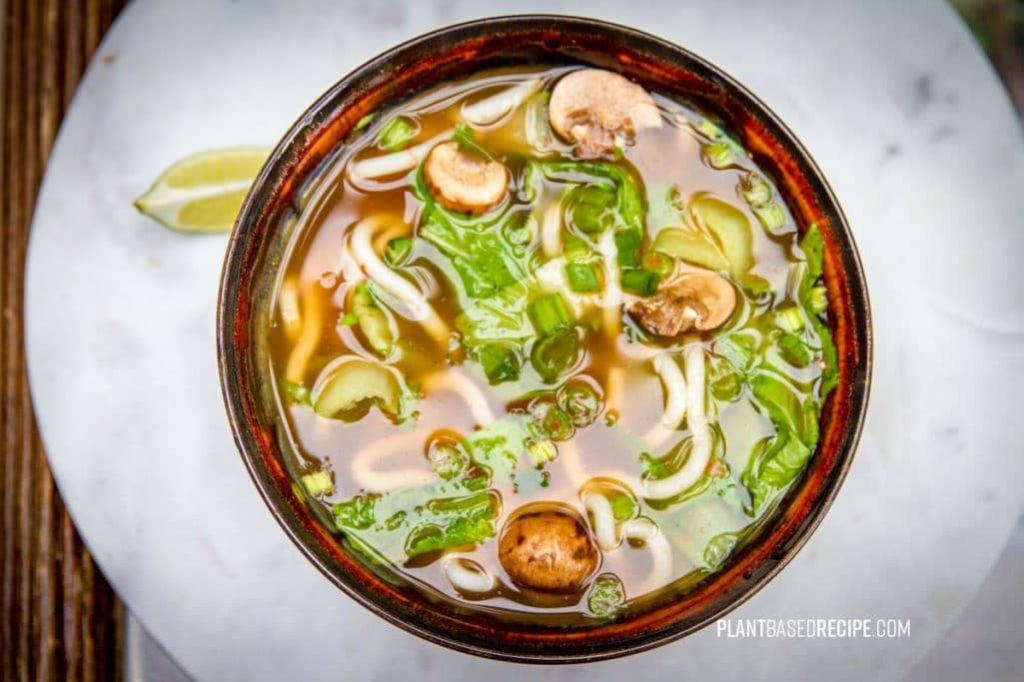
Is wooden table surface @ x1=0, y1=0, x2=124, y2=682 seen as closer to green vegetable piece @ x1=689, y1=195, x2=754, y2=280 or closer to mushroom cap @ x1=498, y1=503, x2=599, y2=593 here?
mushroom cap @ x1=498, y1=503, x2=599, y2=593

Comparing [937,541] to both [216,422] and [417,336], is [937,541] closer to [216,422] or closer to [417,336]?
[417,336]

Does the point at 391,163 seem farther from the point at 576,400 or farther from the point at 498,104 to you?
the point at 576,400

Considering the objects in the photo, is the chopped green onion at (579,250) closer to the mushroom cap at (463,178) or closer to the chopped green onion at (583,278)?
the chopped green onion at (583,278)

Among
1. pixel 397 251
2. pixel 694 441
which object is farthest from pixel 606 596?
pixel 397 251

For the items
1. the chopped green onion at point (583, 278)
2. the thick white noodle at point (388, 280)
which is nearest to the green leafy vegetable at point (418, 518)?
the thick white noodle at point (388, 280)

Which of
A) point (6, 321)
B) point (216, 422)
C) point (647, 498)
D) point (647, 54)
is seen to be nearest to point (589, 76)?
point (647, 54)

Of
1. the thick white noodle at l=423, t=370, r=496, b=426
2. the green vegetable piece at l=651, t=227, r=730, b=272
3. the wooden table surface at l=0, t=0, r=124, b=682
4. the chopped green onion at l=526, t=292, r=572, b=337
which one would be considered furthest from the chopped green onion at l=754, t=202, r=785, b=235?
the wooden table surface at l=0, t=0, r=124, b=682
